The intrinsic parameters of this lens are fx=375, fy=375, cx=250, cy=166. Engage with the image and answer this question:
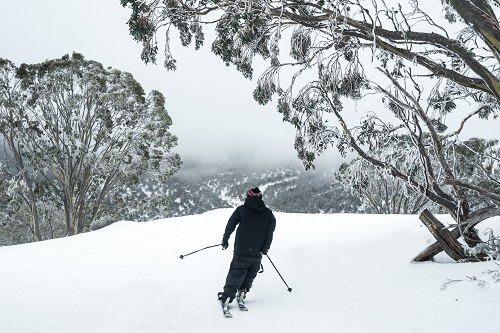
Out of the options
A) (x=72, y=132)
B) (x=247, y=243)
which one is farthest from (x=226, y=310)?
(x=72, y=132)

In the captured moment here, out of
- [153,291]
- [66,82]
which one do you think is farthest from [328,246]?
[66,82]

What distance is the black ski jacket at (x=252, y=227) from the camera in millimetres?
4984

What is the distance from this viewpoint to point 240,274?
491cm

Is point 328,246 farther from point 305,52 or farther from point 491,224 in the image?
point 305,52

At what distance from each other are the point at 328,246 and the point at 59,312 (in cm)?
441

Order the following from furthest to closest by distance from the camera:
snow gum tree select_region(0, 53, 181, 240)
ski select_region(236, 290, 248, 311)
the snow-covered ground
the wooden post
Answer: snow gum tree select_region(0, 53, 181, 240) → the wooden post → ski select_region(236, 290, 248, 311) → the snow-covered ground

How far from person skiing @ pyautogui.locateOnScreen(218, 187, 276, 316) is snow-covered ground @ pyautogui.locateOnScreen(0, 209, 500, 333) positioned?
0.28m

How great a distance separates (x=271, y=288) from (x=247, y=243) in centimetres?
111

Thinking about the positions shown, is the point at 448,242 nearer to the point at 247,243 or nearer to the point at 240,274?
the point at 247,243

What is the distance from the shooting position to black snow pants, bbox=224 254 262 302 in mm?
4820

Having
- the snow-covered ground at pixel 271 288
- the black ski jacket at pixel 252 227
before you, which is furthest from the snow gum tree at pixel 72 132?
the black ski jacket at pixel 252 227

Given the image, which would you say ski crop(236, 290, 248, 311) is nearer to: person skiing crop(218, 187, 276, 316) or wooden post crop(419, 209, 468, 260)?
person skiing crop(218, 187, 276, 316)

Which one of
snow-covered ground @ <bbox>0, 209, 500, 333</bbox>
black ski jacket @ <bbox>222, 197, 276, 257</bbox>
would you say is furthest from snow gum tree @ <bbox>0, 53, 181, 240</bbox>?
black ski jacket @ <bbox>222, 197, 276, 257</bbox>

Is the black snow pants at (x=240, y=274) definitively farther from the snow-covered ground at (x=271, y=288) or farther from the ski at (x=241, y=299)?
the snow-covered ground at (x=271, y=288)
